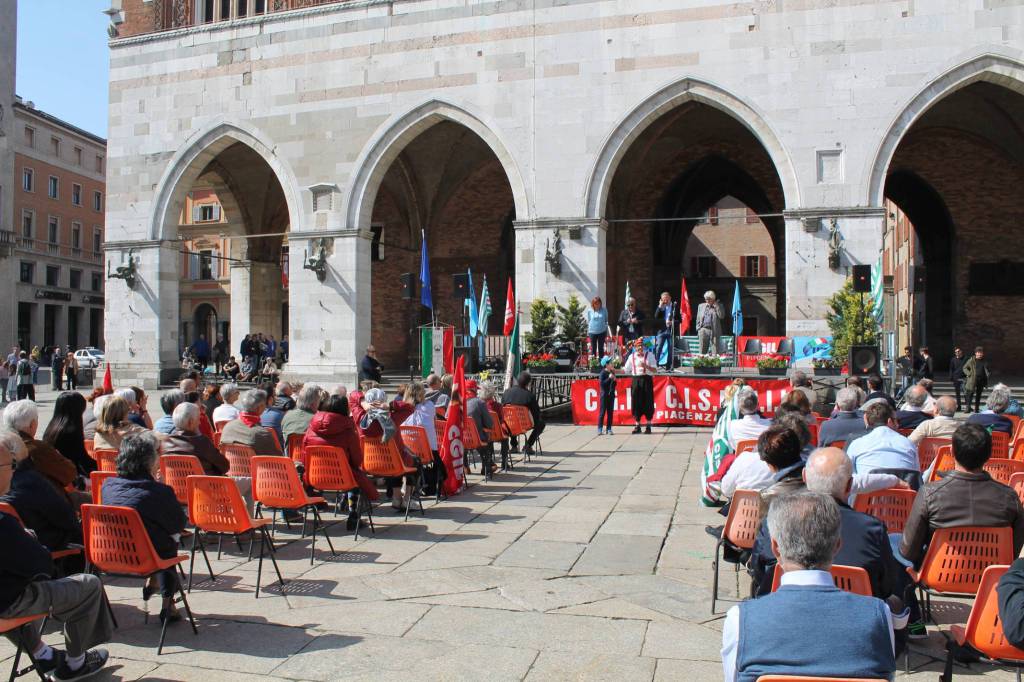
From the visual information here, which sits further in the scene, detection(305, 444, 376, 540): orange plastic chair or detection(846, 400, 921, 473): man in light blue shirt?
detection(305, 444, 376, 540): orange plastic chair

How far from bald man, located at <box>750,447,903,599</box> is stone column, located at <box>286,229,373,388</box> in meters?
16.0

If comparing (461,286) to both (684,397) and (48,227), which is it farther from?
(48,227)

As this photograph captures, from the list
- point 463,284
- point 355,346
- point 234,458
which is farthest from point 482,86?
point 234,458

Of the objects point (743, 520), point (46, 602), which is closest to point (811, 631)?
point (743, 520)

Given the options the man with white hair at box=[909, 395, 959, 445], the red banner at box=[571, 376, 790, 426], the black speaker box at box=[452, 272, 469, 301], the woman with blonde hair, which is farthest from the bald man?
the black speaker box at box=[452, 272, 469, 301]

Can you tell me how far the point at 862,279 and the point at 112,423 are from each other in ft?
41.7

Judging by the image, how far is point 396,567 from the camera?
19.0 ft

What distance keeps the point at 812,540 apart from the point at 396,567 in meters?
3.90

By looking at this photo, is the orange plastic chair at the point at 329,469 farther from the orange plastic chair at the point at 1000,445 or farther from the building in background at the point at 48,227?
the building in background at the point at 48,227

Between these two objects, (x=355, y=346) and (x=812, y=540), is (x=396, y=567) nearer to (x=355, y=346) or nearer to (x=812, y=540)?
(x=812, y=540)

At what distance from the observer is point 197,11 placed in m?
21.7

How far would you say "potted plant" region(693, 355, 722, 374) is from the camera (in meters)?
15.6

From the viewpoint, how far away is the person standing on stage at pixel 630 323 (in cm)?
1695

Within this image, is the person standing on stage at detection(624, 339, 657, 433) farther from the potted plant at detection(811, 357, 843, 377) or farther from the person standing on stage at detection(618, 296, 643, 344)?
the potted plant at detection(811, 357, 843, 377)
